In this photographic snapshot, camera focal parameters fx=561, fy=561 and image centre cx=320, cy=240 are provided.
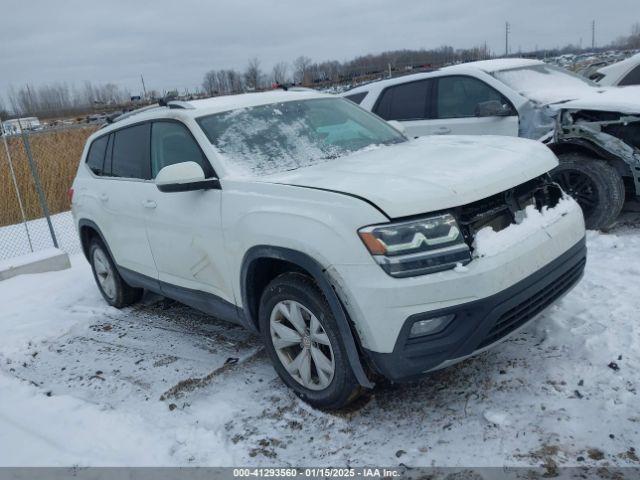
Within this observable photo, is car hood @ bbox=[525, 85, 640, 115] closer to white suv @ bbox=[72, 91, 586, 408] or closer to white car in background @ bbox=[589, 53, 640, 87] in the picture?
white car in background @ bbox=[589, 53, 640, 87]

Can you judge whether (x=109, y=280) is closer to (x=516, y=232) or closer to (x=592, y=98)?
(x=516, y=232)

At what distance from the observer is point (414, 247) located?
8.76 ft

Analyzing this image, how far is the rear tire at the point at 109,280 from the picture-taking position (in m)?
5.38

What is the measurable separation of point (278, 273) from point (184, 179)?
0.82 meters

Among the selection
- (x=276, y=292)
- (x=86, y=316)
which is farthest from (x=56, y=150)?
(x=276, y=292)

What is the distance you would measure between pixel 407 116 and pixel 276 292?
16.0ft

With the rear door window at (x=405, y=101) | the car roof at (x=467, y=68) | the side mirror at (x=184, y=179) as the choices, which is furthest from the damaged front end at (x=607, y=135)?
the side mirror at (x=184, y=179)

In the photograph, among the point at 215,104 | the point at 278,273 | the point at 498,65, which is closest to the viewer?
the point at 278,273

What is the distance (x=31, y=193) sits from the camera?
1088 centimetres

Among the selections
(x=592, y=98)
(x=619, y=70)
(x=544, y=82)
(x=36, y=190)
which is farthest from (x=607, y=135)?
(x=36, y=190)

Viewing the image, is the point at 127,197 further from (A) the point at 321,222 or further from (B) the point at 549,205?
(B) the point at 549,205

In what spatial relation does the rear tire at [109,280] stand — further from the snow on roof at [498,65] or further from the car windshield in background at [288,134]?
the snow on roof at [498,65]

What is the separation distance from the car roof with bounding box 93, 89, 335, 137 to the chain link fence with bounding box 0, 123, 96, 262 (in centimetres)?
487

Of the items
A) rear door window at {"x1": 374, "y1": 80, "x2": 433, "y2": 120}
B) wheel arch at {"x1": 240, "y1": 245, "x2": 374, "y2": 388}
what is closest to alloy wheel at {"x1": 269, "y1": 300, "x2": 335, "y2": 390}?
wheel arch at {"x1": 240, "y1": 245, "x2": 374, "y2": 388}
